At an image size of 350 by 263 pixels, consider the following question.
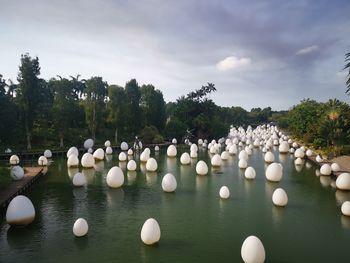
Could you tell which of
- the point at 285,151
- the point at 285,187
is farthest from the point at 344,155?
the point at 285,187

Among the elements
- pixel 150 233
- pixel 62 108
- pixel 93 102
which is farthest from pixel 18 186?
pixel 93 102

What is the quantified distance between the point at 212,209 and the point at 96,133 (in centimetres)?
4735

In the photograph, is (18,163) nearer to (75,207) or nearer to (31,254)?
(75,207)

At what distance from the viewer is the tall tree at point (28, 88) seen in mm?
49719

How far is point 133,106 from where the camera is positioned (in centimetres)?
6769

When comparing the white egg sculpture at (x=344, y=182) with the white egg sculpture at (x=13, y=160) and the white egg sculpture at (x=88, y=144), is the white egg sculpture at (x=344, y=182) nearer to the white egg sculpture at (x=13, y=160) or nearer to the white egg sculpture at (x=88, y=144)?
the white egg sculpture at (x=13, y=160)

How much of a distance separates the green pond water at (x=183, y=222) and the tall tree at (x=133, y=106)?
1298 inches

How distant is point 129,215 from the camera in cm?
2245

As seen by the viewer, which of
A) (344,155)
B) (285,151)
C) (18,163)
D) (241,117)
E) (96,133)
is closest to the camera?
(18,163)

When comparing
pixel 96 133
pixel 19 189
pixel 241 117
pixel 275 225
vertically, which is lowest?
pixel 275 225

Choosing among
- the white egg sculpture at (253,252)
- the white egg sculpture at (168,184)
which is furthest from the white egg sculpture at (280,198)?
the white egg sculpture at (253,252)

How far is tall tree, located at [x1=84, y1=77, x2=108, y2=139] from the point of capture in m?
61.3

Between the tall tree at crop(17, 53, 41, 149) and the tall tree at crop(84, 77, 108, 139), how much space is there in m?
11.7

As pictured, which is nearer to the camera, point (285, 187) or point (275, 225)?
point (275, 225)
